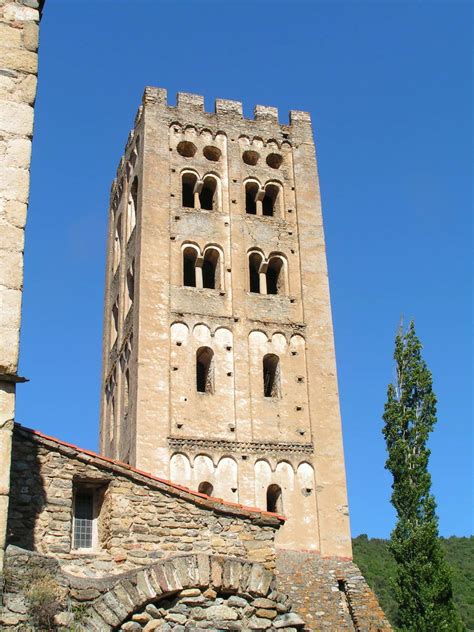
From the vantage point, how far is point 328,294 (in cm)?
2594

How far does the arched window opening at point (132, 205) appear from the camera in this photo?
27.8 m

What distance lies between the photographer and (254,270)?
2638cm

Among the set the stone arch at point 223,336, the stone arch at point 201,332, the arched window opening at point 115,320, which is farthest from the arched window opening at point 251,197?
the arched window opening at point 115,320

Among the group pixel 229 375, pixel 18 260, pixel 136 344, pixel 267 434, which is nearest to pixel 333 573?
pixel 267 434

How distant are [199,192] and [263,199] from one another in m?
2.12

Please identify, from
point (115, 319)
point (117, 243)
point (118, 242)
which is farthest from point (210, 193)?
point (115, 319)

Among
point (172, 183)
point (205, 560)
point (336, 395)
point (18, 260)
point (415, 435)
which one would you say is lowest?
point (205, 560)

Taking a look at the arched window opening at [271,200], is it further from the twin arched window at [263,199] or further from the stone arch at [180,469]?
Result: the stone arch at [180,469]

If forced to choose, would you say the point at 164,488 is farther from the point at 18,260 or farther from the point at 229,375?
the point at 229,375

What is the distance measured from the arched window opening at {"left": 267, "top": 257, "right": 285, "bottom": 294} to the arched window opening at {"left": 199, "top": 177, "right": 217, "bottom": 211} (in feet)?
7.75

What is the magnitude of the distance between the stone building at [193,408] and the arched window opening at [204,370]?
0.08m

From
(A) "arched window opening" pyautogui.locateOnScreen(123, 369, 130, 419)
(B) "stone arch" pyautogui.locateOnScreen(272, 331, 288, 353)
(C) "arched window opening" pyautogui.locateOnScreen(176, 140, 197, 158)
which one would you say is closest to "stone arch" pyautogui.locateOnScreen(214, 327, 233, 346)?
(B) "stone arch" pyautogui.locateOnScreen(272, 331, 288, 353)

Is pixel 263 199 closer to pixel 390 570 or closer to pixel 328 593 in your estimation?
pixel 328 593

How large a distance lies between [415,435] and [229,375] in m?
4.91
